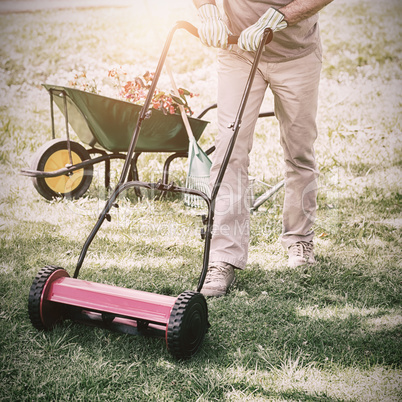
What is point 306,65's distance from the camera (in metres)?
2.65

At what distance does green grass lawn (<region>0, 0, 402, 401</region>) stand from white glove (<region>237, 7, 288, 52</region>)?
116 cm

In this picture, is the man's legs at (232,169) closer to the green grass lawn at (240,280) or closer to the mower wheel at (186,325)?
the green grass lawn at (240,280)

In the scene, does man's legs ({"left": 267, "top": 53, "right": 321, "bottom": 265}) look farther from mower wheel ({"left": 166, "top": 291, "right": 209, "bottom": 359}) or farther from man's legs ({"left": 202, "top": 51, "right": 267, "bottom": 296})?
mower wheel ({"left": 166, "top": 291, "right": 209, "bottom": 359})

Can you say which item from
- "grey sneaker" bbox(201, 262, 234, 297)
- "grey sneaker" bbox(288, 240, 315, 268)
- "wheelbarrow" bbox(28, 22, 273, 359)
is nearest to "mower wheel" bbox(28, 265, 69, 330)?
"wheelbarrow" bbox(28, 22, 273, 359)

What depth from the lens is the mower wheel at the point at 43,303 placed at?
6.60 ft

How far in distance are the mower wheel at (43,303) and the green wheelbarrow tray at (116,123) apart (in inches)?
64.6

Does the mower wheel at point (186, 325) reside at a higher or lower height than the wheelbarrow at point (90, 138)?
lower

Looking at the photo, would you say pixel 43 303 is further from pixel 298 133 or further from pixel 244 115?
pixel 298 133

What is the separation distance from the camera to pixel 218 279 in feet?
8.42

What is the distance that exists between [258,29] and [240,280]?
4.11 ft

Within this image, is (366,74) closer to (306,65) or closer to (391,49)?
(391,49)

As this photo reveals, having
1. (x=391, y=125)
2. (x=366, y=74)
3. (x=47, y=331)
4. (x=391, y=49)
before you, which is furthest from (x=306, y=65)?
(x=391, y=49)

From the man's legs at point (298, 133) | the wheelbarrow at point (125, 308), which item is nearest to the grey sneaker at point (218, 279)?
the wheelbarrow at point (125, 308)

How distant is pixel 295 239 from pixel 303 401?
53.2 inches
